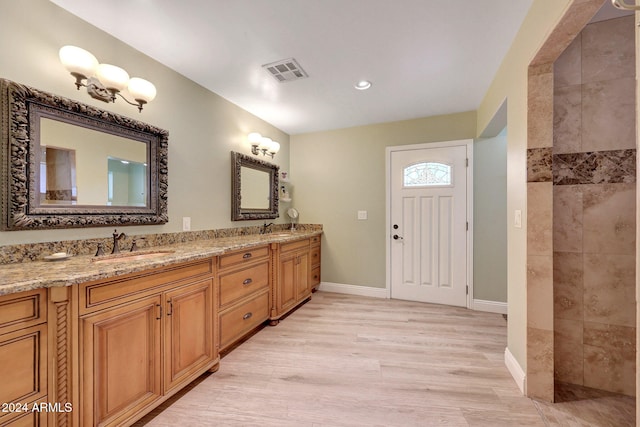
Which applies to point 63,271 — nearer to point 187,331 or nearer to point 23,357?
point 23,357

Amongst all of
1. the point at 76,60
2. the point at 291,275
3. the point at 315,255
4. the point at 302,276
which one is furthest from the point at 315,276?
the point at 76,60

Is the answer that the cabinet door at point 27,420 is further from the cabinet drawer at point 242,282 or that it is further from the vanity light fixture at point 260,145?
the vanity light fixture at point 260,145

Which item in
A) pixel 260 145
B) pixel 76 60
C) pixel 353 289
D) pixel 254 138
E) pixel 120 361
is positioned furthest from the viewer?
pixel 353 289

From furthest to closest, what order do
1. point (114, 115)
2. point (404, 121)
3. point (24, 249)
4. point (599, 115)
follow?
point (404, 121)
point (114, 115)
point (599, 115)
point (24, 249)

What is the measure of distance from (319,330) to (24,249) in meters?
2.17

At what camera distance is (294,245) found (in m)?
3.02

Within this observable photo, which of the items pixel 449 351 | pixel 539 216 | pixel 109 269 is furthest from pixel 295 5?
pixel 449 351

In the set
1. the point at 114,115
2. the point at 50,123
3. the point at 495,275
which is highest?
the point at 114,115

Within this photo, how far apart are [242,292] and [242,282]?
9cm

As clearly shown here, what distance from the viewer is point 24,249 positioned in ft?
4.45

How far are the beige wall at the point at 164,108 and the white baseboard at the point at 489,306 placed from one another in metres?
2.83

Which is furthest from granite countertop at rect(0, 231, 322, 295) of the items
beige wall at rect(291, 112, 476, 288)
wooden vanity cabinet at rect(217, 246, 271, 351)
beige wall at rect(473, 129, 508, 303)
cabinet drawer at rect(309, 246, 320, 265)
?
beige wall at rect(473, 129, 508, 303)

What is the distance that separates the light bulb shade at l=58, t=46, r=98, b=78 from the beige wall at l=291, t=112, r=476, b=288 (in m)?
2.67

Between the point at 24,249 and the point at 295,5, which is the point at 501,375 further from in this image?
the point at 24,249
